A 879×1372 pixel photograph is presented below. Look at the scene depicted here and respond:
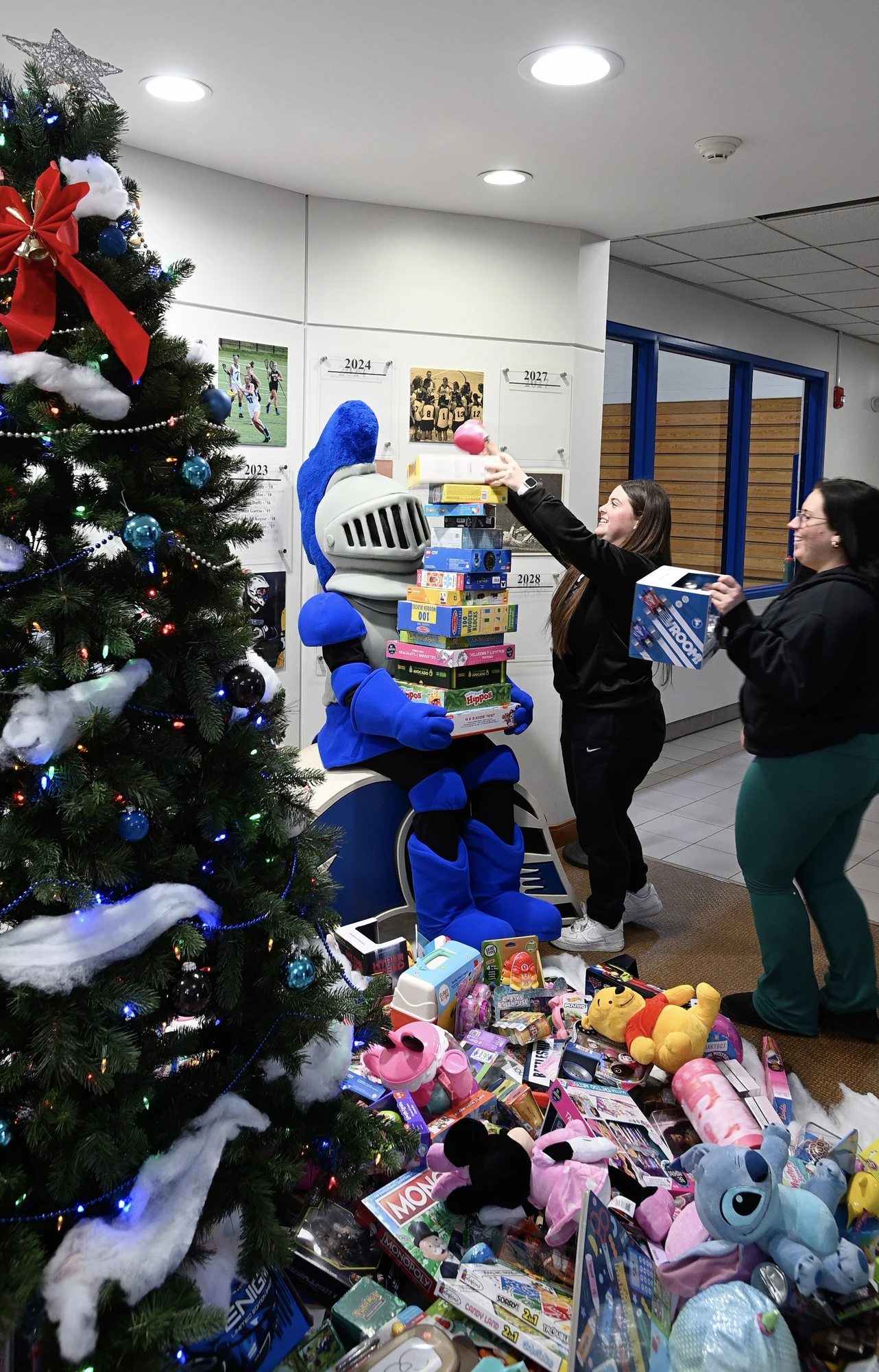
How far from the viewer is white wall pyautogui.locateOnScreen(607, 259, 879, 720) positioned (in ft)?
17.6

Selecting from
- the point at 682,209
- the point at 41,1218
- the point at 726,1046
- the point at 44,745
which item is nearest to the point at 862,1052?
the point at 726,1046

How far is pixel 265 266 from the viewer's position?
11.3 feet

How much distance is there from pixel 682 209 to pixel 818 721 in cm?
217

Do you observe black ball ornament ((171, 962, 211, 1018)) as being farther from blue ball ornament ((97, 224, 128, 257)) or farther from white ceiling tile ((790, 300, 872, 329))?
white ceiling tile ((790, 300, 872, 329))

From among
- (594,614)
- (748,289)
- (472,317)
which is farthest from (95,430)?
(748,289)

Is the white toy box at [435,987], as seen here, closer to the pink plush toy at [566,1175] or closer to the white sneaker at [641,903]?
the pink plush toy at [566,1175]

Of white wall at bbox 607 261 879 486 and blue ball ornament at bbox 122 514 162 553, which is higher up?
white wall at bbox 607 261 879 486

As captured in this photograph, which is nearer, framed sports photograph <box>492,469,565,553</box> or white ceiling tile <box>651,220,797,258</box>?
framed sports photograph <box>492,469,565,553</box>

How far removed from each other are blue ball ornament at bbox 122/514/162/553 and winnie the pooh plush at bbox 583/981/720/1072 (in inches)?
70.2

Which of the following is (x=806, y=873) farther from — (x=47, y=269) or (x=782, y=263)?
(x=782, y=263)

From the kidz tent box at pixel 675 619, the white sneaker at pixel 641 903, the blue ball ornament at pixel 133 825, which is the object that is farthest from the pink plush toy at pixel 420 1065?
the white sneaker at pixel 641 903

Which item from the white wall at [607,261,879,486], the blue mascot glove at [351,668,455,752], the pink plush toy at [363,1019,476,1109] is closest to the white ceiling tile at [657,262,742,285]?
the white wall at [607,261,879,486]

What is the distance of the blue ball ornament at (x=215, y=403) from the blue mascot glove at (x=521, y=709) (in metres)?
1.90

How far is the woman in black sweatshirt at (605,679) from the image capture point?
309 centimetres
